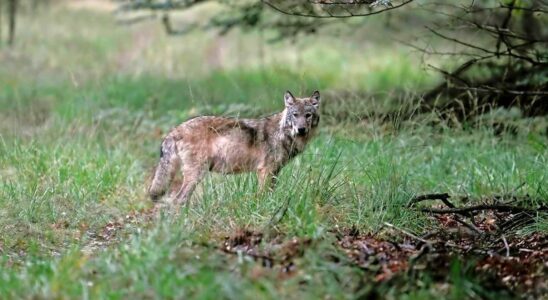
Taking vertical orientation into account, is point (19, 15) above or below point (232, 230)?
below

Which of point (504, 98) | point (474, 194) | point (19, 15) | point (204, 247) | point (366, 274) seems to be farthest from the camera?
point (19, 15)

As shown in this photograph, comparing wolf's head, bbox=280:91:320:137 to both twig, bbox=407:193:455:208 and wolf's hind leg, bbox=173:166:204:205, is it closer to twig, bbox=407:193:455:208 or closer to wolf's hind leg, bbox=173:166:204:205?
wolf's hind leg, bbox=173:166:204:205

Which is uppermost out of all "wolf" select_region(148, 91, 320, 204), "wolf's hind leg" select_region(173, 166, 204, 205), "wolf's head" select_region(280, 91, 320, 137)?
"wolf's head" select_region(280, 91, 320, 137)

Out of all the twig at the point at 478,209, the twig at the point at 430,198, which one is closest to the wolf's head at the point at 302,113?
the twig at the point at 430,198

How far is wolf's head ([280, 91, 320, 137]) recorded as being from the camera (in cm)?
1039

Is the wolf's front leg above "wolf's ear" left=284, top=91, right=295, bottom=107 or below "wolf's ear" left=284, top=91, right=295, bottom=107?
below

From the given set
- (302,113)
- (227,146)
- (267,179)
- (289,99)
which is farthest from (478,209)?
(227,146)

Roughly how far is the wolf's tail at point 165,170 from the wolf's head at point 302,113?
1.29 m

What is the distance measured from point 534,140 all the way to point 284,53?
41.2ft

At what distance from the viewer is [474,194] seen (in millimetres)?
10320

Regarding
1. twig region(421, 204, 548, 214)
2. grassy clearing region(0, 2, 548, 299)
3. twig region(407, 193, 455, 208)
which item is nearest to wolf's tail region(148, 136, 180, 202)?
grassy clearing region(0, 2, 548, 299)

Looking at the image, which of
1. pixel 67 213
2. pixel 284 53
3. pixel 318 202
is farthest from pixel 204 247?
pixel 284 53

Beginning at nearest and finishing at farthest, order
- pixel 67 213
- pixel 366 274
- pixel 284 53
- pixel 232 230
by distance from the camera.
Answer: pixel 366 274, pixel 232 230, pixel 67 213, pixel 284 53

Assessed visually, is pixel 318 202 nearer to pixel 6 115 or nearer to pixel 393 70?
pixel 6 115
